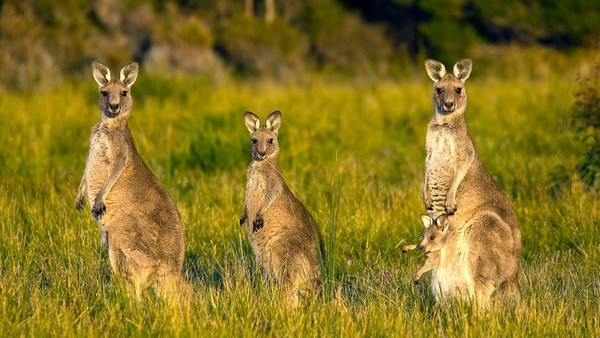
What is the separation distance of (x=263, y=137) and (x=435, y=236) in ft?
4.42

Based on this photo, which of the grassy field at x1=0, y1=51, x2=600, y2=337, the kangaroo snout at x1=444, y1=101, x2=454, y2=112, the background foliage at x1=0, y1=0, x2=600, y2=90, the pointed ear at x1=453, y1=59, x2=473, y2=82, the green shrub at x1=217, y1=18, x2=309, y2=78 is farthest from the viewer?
the green shrub at x1=217, y1=18, x2=309, y2=78

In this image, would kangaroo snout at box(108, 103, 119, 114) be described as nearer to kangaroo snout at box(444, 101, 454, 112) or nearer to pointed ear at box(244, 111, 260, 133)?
pointed ear at box(244, 111, 260, 133)

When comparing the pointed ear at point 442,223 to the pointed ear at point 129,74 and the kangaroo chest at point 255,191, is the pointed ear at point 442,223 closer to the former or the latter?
the kangaroo chest at point 255,191

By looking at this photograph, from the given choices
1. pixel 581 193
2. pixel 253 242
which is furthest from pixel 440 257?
pixel 581 193

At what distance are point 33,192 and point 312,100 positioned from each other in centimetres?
606

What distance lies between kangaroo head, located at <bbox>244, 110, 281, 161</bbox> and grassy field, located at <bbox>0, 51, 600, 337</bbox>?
0.96ft

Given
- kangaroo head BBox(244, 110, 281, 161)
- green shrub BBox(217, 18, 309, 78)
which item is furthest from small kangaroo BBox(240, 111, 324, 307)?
green shrub BBox(217, 18, 309, 78)

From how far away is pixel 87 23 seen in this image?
65.3 feet

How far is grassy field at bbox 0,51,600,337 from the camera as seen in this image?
4.70 m

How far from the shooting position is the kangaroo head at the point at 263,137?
5.59 metres

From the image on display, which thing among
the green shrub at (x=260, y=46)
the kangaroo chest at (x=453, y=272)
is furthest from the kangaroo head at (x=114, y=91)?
the green shrub at (x=260, y=46)

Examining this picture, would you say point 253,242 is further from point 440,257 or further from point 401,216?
point 401,216

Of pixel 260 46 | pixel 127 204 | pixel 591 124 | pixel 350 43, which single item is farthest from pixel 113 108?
pixel 350 43

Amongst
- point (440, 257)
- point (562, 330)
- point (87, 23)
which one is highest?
point (87, 23)
